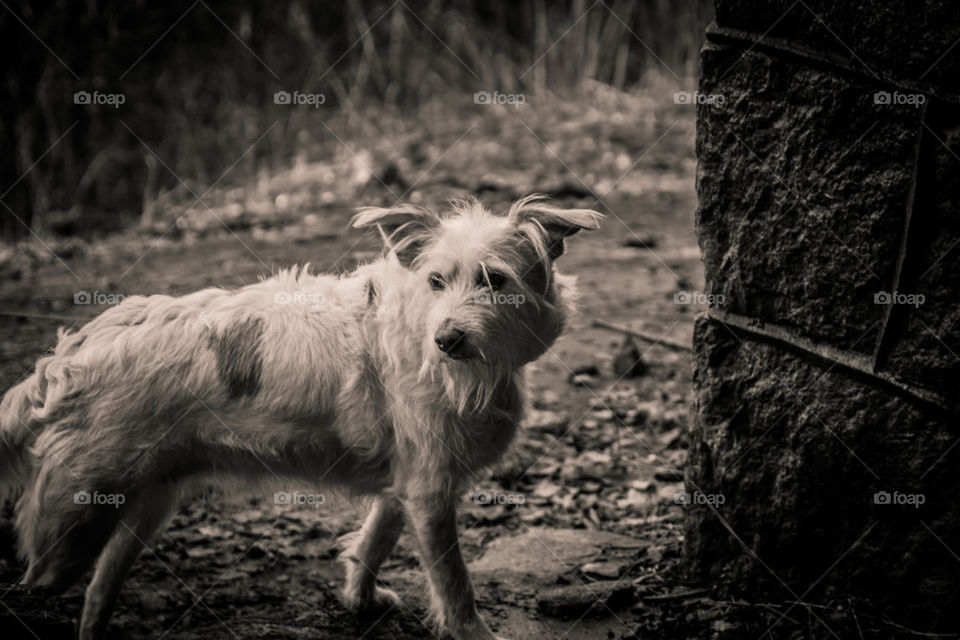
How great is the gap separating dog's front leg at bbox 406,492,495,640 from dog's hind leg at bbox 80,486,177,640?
1.16m

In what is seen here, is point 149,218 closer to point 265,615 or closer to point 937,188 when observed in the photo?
point 265,615

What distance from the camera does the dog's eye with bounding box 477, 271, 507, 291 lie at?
387 cm

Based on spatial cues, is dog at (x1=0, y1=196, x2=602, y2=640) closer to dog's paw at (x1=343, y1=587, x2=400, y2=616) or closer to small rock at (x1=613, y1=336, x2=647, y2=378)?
dog's paw at (x1=343, y1=587, x2=400, y2=616)

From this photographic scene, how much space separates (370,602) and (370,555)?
0.78 feet

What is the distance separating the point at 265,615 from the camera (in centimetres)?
454

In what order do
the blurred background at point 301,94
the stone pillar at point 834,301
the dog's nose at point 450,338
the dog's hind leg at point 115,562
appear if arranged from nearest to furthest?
the stone pillar at point 834,301, the dog's nose at point 450,338, the dog's hind leg at point 115,562, the blurred background at point 301,94

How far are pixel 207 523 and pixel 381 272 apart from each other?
7.32ft

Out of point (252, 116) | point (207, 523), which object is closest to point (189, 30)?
point (252, 116)

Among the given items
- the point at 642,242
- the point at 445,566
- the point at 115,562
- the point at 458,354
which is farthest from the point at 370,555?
the point at 642,242

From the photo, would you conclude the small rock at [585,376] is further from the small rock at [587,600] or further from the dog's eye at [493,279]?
the dog's eye at [493,279]

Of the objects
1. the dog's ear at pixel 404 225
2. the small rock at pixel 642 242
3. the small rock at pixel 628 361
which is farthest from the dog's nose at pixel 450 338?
the small rock at pixel 642 242

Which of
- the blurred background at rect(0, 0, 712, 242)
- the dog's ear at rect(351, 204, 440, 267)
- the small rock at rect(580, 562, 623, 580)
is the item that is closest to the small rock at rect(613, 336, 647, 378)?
the small rock at rect(580, 562, 623, 580)

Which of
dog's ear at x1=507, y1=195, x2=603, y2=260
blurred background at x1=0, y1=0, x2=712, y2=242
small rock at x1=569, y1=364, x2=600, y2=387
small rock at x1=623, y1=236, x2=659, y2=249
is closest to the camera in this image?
dog's ear at x1=507, y1=195, x2=603, y2=260

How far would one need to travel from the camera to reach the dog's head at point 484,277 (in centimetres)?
378
